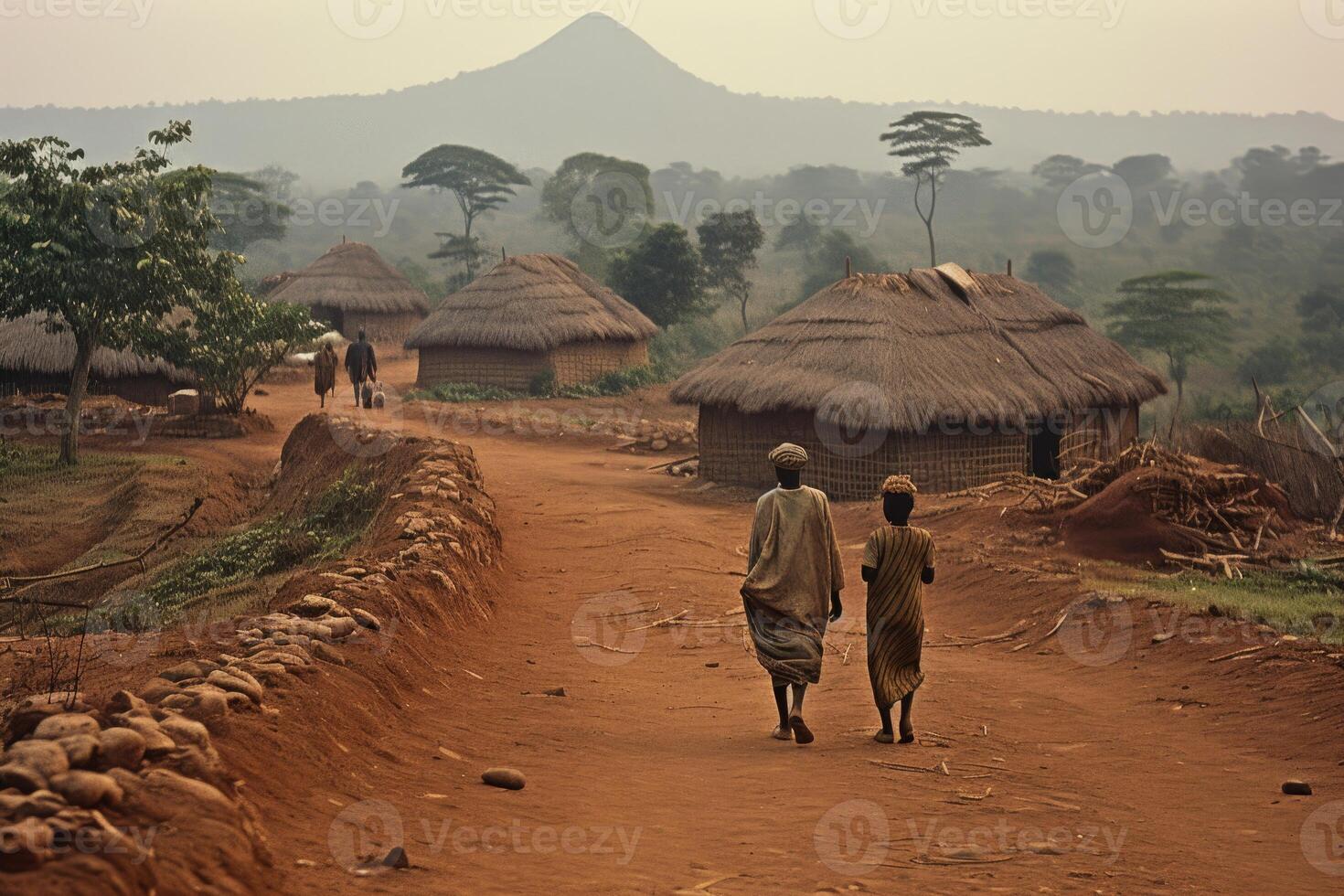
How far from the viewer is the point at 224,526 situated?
16.5 meters

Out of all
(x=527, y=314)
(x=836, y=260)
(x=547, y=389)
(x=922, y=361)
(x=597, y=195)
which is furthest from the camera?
(x=597, y=195)

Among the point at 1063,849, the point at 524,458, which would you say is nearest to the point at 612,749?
the point at 1063,849

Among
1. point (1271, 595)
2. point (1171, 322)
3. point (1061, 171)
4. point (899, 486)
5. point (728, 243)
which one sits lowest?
point (1271, 595)

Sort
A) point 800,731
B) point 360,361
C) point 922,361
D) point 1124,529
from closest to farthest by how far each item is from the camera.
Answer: point 800,731 → point 1124,529 → point 922,361 → point 360,361

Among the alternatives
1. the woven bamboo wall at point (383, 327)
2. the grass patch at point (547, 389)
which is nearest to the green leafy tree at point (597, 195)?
the woven bamboo wall at point (383, 327)

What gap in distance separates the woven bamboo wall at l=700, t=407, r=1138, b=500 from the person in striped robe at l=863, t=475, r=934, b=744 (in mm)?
10045

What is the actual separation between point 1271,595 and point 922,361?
724cm

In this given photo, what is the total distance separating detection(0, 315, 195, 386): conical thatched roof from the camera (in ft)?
78.6

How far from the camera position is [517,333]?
30.2 metres

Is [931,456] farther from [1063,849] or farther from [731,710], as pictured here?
[1063,849]

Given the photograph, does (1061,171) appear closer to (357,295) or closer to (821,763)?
(357,295)

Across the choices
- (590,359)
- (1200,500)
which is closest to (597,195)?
(590,359)

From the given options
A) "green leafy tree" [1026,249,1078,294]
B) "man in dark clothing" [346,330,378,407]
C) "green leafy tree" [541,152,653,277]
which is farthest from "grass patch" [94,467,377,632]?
"green leafy tree" [541,152,653,277]

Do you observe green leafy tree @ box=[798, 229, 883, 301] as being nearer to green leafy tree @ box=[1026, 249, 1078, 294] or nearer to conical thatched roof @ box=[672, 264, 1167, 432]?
green leafy tree @ box=[1026, 249, 1078, 294]
